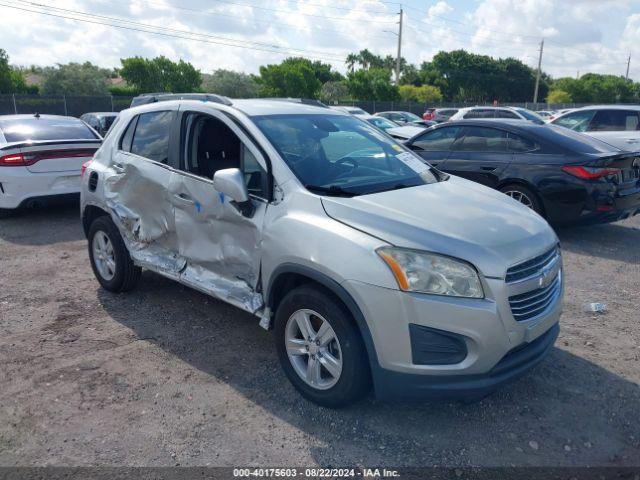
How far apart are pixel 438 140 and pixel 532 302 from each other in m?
5.75

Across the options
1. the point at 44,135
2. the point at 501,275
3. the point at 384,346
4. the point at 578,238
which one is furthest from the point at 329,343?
the point at 44,135

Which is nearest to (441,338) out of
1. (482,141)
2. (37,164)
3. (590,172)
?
(590,172)

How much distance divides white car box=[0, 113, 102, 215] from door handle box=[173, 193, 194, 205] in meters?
4.52

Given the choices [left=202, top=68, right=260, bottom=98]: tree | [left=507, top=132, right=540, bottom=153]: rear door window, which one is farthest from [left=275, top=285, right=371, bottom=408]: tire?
[left=202, top=68, right=260, bottom=98]: tree

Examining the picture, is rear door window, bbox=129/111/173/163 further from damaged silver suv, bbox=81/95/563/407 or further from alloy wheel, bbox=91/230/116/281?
alloy wheel, bbox=91/230/116/281

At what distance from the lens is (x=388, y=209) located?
3256mm

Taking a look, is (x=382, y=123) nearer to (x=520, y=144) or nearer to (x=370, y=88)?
(x=520, y=144)

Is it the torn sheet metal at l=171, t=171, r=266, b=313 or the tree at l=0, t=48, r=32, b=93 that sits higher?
the tree at l=0, t=48, r=32, b=93

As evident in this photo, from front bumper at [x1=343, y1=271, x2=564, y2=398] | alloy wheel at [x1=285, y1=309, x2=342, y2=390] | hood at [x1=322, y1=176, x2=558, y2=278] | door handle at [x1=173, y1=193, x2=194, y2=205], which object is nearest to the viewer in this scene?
front bumper at [x1=343, y1=271, x2=564, y2=398]

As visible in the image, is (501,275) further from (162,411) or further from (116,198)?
(116,198)

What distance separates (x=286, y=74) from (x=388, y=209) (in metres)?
49.7

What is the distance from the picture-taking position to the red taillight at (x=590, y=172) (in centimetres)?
675

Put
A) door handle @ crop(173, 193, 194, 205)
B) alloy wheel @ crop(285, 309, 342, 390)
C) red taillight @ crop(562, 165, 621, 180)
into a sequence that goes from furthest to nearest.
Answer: red taillight @ crop(562, 165, 621, 180)
door handle @ crop(173, 193, 194, 205)
alloy wheel @ crop(285, 309, 342, 390)

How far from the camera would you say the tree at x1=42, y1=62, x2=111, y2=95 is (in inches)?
1800
